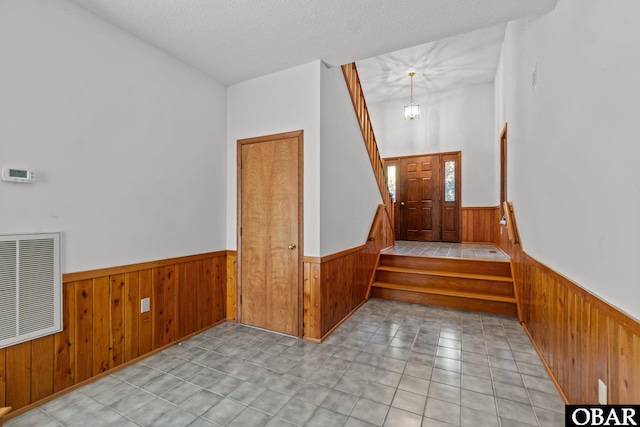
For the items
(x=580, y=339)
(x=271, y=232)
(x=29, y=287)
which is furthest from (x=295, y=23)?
(x=580, y=339)

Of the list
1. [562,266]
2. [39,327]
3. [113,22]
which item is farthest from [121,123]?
[562,266]

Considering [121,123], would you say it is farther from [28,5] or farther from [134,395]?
[134,395]

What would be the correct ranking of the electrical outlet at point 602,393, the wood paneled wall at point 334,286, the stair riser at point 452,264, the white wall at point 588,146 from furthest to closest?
the stair riser at point 452,264
the wood paneled wall at point 334,286
the electrical outlet at point 602,393
the white wall at point 588,146

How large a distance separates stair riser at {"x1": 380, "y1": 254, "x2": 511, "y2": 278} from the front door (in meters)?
2.49

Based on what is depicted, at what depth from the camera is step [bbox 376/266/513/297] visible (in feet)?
12.2

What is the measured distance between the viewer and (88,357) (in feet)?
7.18

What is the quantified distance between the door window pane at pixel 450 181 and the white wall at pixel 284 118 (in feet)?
15.1

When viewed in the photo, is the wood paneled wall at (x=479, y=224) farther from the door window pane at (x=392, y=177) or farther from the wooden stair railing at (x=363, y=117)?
the wooden stair railing at (x=363, y=117)

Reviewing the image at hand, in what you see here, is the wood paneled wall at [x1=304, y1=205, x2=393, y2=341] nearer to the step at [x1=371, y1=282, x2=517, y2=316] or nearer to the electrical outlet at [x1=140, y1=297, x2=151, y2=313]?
the step at [x1=371, y1=282, x2=517, y2=316]

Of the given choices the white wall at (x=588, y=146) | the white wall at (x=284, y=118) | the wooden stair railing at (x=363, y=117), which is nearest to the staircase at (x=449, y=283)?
the white wall at (x=588, y=146)

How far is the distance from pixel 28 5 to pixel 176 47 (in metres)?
1.01

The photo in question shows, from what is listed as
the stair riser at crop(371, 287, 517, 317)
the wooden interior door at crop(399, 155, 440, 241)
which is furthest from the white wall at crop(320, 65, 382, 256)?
the wooden interior door at crop(399, 155, 440, 241)

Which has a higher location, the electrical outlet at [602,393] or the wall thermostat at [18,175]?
the wall thermostat at [18,175]

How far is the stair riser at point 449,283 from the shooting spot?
371 cm
